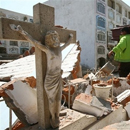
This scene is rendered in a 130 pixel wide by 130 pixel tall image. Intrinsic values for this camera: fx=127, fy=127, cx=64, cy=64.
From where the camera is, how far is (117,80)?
16.1 feet

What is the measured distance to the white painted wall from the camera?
1608cm

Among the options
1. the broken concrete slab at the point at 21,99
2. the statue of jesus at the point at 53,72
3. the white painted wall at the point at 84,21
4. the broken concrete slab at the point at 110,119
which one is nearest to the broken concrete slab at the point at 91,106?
the broken concrete slab at the point at 110,119

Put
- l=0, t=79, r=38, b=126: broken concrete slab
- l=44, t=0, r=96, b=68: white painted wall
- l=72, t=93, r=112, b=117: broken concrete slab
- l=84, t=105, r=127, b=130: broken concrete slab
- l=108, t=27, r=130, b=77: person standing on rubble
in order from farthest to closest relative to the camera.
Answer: l=44, t=0, r=96, b=68: white painted wall
l=108, t=27, r=130, b=77: person standing on rubble
l=72, t=93, r=112, b=117: broken concrete slab
l=84, t=105, r=127, b=130: broken concrete slab
l=0, t=79, r=38, b=126: broken concrete slab

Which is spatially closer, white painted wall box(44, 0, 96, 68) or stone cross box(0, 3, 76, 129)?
stone cross box(0, 3, 76, 129)

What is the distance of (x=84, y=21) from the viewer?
16.7m

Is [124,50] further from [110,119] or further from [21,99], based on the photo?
[21,99]

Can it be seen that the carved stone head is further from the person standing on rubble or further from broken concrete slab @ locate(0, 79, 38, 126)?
the person standing on rubble

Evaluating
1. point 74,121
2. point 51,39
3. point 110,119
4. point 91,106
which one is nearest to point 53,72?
point 51,39

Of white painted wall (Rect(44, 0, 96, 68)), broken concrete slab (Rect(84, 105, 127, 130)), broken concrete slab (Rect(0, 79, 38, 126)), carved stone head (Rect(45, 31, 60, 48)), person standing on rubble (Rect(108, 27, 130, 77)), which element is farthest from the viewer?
white painted wall (Rect(44, 0, 96, 68))

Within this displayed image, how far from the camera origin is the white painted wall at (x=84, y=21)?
1608cm

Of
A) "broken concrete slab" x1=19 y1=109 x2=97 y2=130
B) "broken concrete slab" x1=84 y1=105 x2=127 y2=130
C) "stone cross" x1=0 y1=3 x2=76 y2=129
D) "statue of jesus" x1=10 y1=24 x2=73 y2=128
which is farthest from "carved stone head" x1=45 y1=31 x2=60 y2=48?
"broken concrete slab" x1=84 y1=105 x2=127 y2=130

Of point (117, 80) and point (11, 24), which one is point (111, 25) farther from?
point (11, 24)

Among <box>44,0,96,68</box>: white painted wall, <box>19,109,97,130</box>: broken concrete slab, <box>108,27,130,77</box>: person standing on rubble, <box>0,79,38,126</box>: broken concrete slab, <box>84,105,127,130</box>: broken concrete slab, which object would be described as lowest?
<box>84,105,127,130</box>: broken concrete slab

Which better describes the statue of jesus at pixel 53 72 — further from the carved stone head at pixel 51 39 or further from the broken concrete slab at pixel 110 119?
the broken concrete slab at pixel 110 119
